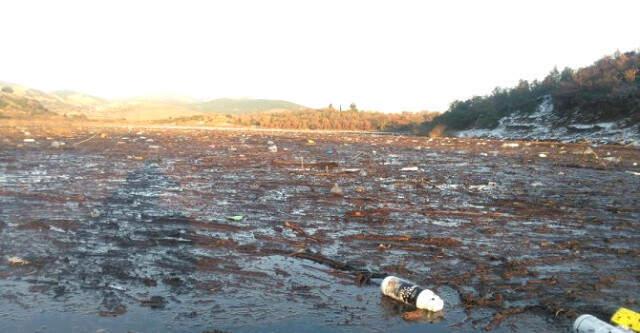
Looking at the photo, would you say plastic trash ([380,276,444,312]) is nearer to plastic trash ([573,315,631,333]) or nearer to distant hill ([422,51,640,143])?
plastic trash ([573,315,631,333])

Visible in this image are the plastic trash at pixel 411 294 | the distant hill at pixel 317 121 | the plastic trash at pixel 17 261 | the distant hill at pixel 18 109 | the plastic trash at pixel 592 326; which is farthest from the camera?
the distant hill at pixel 317 121

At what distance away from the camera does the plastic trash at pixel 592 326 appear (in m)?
4.11

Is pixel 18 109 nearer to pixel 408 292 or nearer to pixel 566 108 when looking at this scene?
pixel 566 108

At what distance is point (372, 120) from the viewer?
324 ft

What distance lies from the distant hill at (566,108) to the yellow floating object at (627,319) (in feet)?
113

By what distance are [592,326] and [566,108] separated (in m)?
49.5

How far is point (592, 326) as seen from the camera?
4.20 m

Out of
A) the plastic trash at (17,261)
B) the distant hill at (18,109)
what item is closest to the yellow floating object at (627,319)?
the plastic trash at (17,261)

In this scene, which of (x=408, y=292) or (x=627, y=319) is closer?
(x=627, y=319)

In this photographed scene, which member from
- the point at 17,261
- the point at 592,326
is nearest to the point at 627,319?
the point at 592,326

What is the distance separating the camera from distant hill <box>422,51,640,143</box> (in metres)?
39.6

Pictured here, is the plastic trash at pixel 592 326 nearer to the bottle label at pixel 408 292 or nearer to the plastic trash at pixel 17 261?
the bottle label at pixel 408 292

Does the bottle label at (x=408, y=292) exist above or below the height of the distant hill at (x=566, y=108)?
below

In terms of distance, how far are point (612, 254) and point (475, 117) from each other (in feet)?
194
